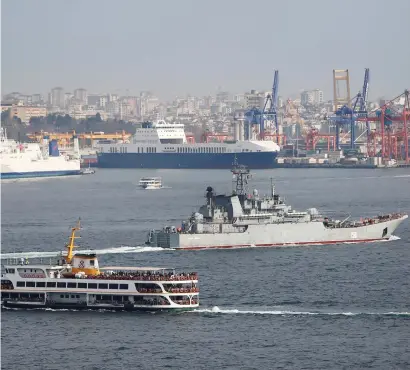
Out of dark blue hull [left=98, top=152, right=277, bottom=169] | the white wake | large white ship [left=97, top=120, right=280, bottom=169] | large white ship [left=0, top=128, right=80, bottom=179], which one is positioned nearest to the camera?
the white wake

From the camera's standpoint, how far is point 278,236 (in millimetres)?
49312

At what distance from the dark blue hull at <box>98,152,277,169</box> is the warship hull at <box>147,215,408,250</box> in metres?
84.7

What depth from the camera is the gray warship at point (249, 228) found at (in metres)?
48.3

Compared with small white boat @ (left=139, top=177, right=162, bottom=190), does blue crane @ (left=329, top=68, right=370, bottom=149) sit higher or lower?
higher

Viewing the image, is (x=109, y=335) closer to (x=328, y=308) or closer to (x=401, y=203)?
(x=328, y=308)

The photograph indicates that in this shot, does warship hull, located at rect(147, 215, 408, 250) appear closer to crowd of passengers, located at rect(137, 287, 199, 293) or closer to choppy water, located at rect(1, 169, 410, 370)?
choppy water, located at rect(1, 169, 410, 370)

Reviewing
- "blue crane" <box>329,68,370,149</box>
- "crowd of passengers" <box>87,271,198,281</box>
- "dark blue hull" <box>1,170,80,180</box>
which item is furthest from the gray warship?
"blue crane" <box>329,68,370,149</box>

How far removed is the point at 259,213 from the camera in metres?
49.5

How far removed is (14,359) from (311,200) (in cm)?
4658

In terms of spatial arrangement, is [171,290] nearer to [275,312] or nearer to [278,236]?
[275,312]

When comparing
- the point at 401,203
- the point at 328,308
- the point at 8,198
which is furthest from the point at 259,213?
the point at 8,198

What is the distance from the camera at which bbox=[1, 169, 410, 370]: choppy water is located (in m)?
29.8

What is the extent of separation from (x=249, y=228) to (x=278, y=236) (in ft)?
3.76

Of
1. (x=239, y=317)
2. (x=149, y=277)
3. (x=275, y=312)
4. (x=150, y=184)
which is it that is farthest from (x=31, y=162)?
(x=239, y=317)
